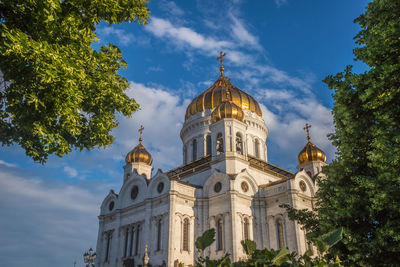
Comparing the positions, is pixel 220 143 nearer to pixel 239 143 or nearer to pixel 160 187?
pixel 239 143

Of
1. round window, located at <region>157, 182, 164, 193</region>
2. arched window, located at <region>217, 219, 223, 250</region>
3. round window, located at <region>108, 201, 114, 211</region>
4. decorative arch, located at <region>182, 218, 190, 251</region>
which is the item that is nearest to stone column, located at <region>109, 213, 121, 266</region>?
round window, located at <region>108, 201, 114, 211</region>

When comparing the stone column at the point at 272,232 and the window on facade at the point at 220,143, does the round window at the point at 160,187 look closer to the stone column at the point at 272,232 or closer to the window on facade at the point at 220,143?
the window on facade at the point at 220,143

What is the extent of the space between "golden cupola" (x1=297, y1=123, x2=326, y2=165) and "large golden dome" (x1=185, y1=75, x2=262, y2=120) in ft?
19.2

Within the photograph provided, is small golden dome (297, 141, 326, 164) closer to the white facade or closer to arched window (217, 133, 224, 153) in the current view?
the white facade

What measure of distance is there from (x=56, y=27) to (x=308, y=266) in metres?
8.73

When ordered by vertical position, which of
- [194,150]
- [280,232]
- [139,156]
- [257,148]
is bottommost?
[280,232]

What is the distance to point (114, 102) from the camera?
38.1 feet

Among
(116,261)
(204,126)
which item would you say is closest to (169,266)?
(116,261)

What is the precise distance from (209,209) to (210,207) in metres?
0.17

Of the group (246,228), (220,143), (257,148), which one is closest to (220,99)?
(257,148)

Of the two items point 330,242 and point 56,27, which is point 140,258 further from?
point 330,242

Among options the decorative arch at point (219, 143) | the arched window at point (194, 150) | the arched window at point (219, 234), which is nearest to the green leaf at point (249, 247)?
the arched window at point (219, 234)

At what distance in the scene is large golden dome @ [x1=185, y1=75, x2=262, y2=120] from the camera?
113 feet

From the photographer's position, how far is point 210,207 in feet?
86.2
